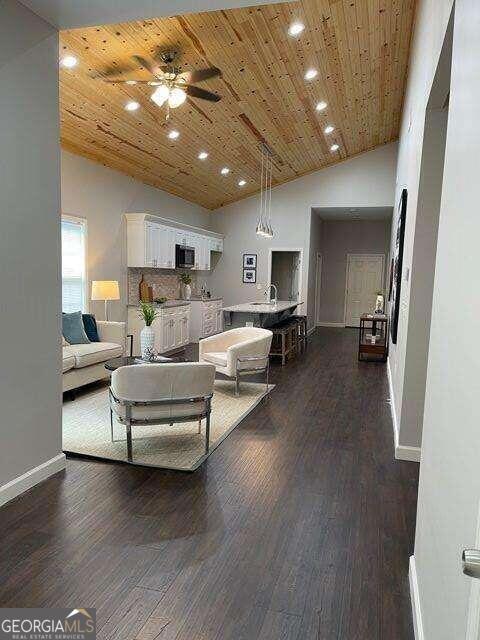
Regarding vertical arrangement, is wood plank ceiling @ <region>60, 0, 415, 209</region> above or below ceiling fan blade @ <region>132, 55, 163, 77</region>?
above

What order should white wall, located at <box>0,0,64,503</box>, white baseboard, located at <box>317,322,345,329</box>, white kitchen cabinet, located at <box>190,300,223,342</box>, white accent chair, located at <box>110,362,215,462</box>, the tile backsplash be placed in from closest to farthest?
white wall, located at <box>0,0,64,503</box>, white accent chair, located at <box>110,362,215,462</box>, the tile backsplash, white kitchen cabinet, located at <box>190,300,223,342</box>, white baseboard, located at <box>317,322,345,329</box>

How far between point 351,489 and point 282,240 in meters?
7.94

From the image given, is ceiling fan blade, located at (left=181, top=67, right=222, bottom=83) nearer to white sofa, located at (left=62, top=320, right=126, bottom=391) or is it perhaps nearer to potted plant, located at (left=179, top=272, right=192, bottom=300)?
white sofa, located at (left=62, top=320, right=126, bottom=391)

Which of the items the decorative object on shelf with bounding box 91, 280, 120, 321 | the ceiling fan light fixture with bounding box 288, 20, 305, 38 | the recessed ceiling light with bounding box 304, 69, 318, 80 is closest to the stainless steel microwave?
the decorative object on shelf with bounding box 91, 280, 120, 321

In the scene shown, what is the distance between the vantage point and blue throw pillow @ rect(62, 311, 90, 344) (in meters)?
5.59

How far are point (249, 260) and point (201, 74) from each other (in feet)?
22.8

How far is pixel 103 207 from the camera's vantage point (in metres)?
6.79

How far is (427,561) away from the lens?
71.2 inches

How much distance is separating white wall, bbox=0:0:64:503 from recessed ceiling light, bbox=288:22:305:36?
8.04ft

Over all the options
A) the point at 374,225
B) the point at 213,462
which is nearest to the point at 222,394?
the point at 213,462

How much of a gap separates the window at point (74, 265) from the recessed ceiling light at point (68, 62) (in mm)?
2080

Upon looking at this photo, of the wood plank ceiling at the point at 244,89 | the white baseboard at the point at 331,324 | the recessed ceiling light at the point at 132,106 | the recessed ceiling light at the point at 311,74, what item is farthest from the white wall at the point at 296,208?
the recessed ceiling light at the point at 132,106

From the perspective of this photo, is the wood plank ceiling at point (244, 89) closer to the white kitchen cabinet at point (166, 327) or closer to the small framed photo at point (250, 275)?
the white kitchen cabinet at point (166, 327)

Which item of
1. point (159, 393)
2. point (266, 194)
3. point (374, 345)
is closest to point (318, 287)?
point (266, 194)
